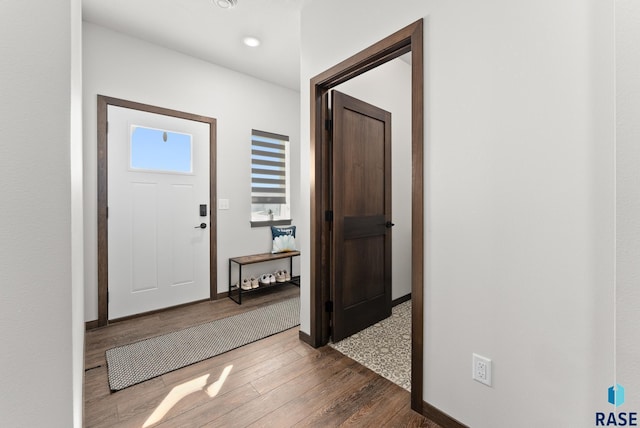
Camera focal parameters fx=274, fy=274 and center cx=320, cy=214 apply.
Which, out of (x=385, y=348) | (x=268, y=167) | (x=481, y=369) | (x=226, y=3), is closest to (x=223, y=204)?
(x=268, y=167)

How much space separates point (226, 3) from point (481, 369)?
3.04 metres

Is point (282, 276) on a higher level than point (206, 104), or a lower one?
lower

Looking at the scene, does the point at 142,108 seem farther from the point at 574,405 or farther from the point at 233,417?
the point at 574,405

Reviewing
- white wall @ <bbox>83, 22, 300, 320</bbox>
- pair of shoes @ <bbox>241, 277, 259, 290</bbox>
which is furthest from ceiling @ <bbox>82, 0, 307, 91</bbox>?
pair of shoes @ <bbox>241, 277, 259, 290</bbox>

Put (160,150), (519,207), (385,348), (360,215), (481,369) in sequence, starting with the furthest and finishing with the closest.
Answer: (160,150), (360,215), (385,348), (481,369), (519,207)

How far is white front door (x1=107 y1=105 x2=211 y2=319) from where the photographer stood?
8.69 feet

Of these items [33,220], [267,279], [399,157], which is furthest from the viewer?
[267,279]

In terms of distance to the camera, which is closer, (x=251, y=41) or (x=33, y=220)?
(x=33, y=220)

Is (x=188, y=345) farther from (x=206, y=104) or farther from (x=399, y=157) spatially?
(x=399, y=157)

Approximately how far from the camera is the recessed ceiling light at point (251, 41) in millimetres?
2734

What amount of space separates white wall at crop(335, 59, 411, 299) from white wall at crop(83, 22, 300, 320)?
1534mm

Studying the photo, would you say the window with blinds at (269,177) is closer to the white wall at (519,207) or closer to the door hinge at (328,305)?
the door hinge at (328,305)

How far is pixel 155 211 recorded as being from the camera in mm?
2854

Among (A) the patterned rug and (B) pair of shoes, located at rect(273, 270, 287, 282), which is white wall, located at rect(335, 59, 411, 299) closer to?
(A) the patterned rug
